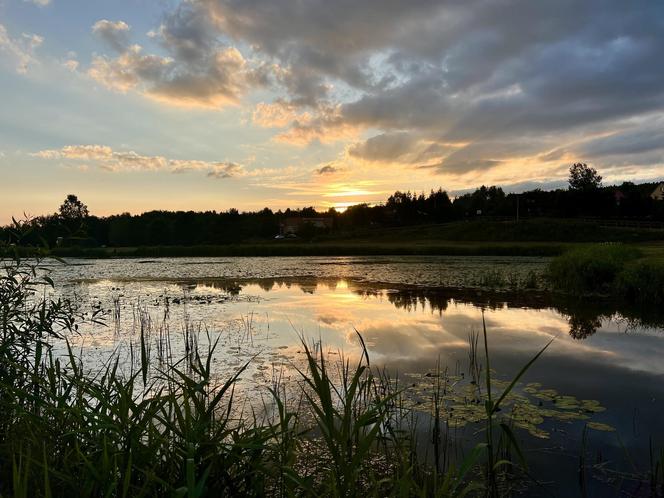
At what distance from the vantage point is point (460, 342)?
10.6 metres

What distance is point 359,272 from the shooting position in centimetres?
3084

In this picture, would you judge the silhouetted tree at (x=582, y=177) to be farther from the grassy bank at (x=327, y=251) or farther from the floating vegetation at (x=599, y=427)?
the floating vegetation at (x=599, y=427)

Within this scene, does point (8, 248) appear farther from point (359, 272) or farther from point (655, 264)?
point (359, 272)

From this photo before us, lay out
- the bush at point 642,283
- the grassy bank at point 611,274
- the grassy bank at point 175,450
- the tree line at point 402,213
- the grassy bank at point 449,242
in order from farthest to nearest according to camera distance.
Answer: the tree line at point 402,213 → the grassy bank at point 449,242 → the grassy bank at point 611,274 → the bush at point 642,283 → the grassy bank at point 175,450

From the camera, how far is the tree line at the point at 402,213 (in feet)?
261

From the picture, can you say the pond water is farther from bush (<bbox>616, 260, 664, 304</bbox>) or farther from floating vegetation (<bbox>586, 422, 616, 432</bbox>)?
bush (<bbox>616, 260, 664, 304</bbox>)

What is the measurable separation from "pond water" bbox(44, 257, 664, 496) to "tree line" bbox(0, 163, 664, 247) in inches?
2662

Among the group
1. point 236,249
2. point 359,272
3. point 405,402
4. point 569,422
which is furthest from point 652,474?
point 236,249

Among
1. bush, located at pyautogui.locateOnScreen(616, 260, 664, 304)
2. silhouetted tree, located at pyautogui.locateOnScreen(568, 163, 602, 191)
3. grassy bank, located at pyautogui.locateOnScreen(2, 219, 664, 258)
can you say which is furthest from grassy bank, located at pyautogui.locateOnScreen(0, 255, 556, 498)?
silhouetted tree, located at pyautogui.locateOnScreen(568, 163, 602, 191)

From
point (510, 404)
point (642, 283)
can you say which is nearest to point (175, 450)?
point (510, 404)

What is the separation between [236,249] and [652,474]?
165ft

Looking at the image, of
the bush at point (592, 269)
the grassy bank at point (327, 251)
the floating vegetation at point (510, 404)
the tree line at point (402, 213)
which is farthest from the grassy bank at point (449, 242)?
the floating vegetation at point (510, 404)

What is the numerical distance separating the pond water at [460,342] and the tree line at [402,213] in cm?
6761

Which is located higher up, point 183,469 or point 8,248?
point 8,248
